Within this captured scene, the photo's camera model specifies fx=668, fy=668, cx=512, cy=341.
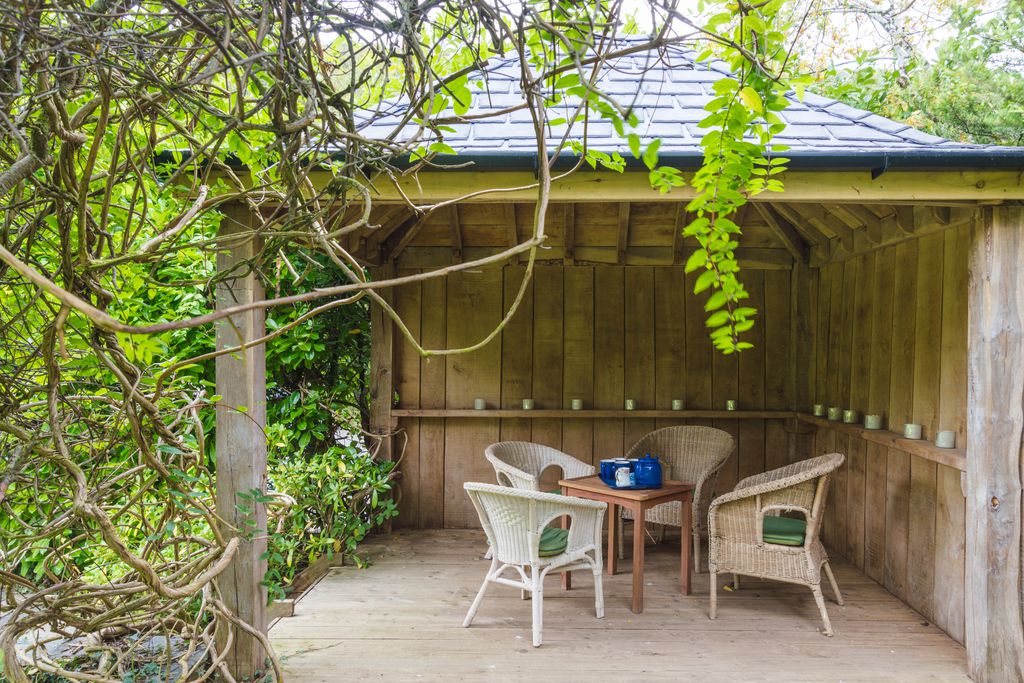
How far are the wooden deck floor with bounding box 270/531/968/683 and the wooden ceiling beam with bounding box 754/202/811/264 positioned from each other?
2.48 m

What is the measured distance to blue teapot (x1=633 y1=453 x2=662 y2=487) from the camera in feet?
13.3

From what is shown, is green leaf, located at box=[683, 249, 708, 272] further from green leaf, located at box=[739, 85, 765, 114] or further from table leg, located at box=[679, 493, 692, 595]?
table leg, located at box=[679, 493, 692, 595]

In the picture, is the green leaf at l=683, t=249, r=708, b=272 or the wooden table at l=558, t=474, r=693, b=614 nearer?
the green leaf at l=683, t=249, r=708, b=272

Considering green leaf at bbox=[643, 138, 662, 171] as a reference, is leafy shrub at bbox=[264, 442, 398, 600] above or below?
below

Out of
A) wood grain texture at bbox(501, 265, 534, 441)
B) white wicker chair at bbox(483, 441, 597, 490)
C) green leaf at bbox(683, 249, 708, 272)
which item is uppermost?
green leaf at bbox(683, 249, 708, 272)

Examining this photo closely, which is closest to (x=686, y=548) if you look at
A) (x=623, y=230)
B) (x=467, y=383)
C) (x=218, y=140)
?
(x=467, y=383)

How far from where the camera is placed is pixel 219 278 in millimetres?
1527

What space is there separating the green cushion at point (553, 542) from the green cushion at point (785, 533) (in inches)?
42.6

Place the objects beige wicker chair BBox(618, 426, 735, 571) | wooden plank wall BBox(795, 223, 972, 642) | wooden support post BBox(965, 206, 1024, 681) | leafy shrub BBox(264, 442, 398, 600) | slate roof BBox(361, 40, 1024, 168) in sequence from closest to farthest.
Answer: slate roof BBox(361, 40, 1024, 168), wooden support post BBox(965, 206, 1024, 681), wooden plank wall BBox(795, 223, 972, 642), leafy shrub BBox(264, 442, 398, 600), beige wicker chair BBox(618, 426, 735, 571)

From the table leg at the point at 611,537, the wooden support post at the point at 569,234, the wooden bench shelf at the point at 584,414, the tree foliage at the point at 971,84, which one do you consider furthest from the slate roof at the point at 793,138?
the tree foliage at the point at 971,84

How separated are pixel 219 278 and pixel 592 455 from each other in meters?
4.49

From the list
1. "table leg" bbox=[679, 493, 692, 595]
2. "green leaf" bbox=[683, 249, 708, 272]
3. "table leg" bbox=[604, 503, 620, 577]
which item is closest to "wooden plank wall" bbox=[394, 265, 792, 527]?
"table leg" bbox=[604, 503, 620, 577]

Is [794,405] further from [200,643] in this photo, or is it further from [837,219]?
[200,643]

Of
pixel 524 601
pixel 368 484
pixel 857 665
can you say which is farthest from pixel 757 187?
pixel 368 484
